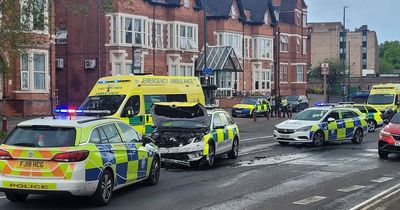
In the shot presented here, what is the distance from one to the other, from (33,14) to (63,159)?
1275 centimetres

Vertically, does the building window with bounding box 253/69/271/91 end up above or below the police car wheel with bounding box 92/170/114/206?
above

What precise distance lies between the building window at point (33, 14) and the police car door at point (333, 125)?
1055 centimetres

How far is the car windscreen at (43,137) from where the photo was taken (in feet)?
29.6

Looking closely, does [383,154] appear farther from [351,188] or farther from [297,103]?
[297,103]

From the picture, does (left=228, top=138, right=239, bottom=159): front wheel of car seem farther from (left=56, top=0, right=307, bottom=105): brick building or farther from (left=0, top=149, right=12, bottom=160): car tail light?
(left=56, top=0, right=307, bottom=105): brick building

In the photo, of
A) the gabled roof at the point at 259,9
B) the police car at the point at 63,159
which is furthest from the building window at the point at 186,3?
the police car at the point at 63,159

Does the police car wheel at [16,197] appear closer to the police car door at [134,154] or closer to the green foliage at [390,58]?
the police car door at [134,154]

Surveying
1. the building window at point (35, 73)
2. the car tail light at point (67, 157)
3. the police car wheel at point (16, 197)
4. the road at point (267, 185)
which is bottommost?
the road at point (267, 185)

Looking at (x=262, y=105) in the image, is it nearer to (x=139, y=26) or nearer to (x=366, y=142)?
(x=139, y=26)

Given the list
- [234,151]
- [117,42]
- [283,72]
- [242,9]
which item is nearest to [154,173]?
[234,151]

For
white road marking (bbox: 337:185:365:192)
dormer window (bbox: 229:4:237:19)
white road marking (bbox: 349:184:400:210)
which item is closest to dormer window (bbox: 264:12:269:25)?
dormer window (bbox: 229:4:237:19)

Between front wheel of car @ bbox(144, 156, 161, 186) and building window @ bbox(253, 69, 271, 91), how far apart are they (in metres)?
47.2

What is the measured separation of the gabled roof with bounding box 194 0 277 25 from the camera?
172 ft

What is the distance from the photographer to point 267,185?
11.7 m
